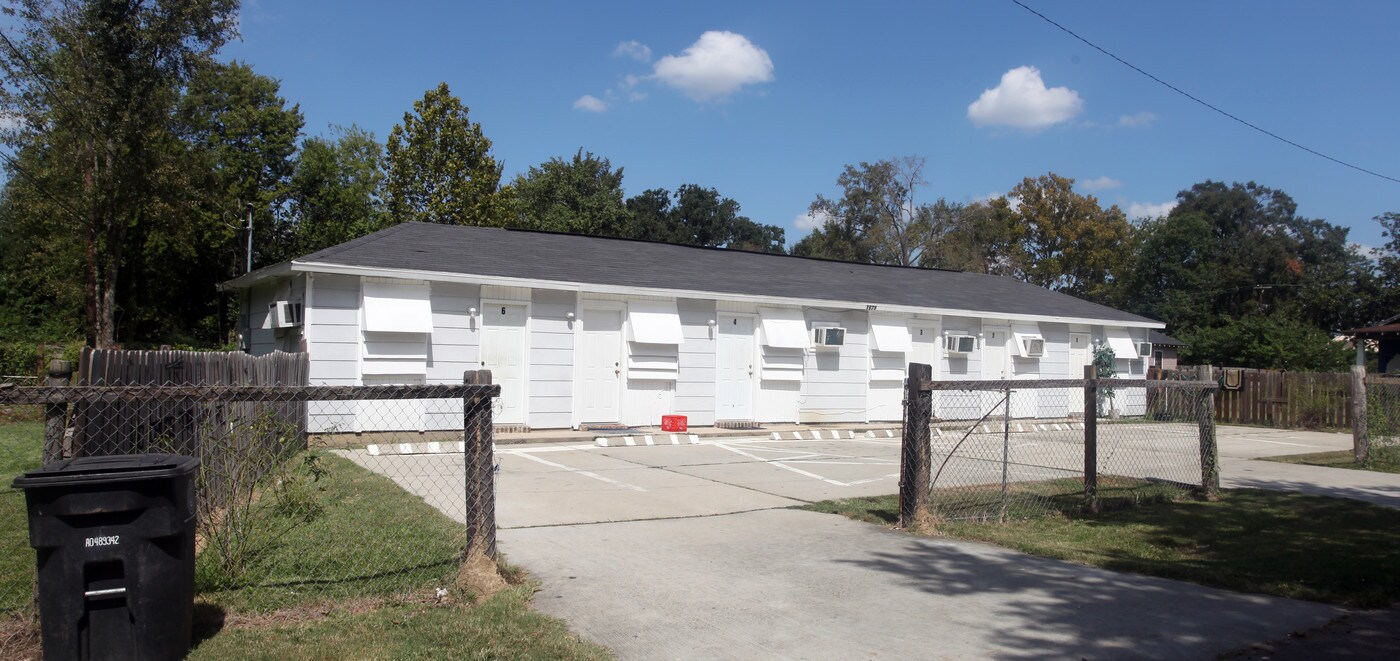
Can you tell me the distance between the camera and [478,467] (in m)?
5.45

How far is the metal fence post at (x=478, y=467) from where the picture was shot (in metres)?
5.43

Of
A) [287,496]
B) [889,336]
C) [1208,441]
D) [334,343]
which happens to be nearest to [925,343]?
[889,336]

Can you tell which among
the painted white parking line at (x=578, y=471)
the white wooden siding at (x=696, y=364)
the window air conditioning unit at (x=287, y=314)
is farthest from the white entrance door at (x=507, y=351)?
the white wooden siding at (x=696, y=364)

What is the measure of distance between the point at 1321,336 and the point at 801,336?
2150cm

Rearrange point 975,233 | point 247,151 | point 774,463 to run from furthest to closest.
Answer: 1. point 975,233
2. point 247,151
3. point 774,463

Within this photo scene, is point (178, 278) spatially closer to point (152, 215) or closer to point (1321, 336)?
point (152, 215)

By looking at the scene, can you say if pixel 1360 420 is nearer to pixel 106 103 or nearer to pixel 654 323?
pixel 654 323

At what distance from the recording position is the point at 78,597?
3881mm

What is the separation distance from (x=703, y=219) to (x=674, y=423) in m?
49.9

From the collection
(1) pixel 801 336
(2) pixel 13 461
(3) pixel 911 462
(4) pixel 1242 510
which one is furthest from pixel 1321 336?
(2) pixel 13 461

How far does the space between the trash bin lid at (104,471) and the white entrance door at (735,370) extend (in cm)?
1329

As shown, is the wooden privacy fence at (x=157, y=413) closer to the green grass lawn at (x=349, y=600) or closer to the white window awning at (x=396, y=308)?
the green grass lawn at (x=349, y=600)

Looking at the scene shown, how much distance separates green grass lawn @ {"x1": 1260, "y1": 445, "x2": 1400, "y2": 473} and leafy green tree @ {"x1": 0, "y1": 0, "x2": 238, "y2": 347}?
87.5 feet

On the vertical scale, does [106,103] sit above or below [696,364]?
above
